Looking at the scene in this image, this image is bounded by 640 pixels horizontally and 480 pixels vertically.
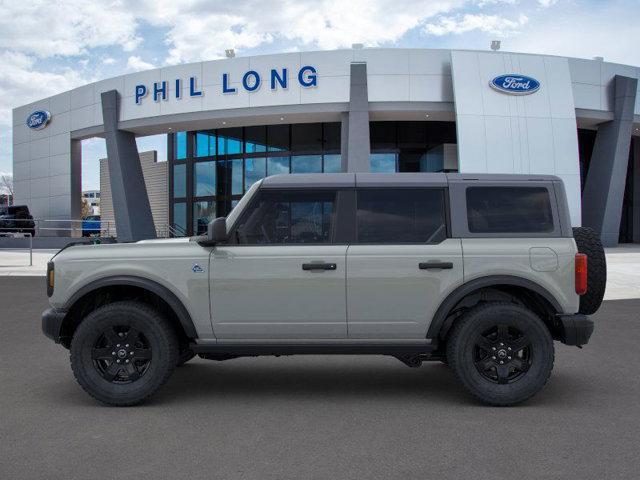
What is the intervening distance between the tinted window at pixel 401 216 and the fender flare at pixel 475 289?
454mm

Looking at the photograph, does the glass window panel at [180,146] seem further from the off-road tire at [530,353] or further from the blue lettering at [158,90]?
the off-road tire at [530,353]

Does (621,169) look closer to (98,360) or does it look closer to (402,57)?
(402,57)

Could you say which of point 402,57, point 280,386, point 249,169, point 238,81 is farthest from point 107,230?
point 280,386

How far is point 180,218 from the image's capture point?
1441 inches

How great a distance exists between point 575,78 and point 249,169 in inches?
662

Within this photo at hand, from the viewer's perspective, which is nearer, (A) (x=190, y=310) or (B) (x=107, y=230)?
(A) (x=190, y=310)

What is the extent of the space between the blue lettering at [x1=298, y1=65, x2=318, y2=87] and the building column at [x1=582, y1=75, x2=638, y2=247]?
1399cm

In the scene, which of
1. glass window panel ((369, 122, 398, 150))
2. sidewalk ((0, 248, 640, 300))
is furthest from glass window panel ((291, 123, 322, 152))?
sidewalk ((0, 248, 640, 300))

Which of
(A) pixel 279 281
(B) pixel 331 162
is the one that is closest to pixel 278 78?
(B) pixel 331 162

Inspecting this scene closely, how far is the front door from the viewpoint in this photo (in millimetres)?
4855

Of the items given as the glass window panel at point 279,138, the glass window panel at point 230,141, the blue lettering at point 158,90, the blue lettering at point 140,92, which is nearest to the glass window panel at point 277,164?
the glass window panel at point 279,138

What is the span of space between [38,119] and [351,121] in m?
20.1

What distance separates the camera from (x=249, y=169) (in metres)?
33.0

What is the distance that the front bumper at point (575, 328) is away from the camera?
4.82 meters
